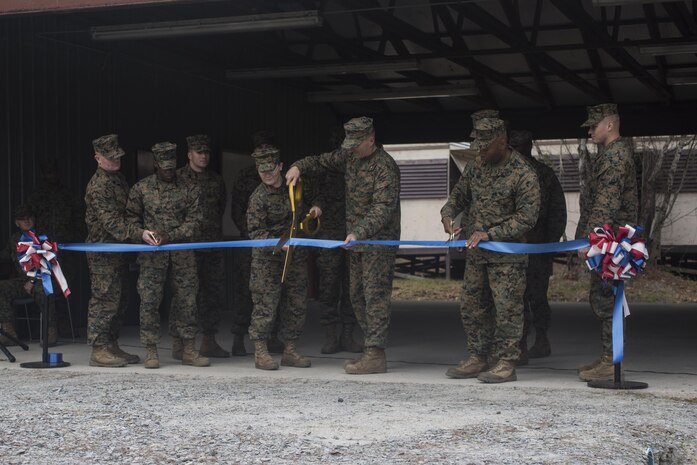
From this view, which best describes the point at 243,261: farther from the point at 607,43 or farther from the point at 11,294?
the point at 607,43

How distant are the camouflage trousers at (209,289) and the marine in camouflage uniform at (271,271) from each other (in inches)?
34.1

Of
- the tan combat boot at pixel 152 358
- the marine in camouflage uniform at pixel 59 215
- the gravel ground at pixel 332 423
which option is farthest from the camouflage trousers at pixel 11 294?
the gravel ground at pixel 332 423

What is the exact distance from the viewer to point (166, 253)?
9.39 meters

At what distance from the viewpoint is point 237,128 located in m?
15.7

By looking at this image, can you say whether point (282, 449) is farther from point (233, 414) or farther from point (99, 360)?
point (99, 360)

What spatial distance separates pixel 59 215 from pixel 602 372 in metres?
6.04

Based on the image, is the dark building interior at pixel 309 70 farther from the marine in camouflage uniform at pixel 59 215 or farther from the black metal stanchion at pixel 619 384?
the black metal stanchion at pixel 619 384

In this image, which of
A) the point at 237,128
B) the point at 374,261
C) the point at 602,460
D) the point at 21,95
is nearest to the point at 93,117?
the point at 21,95

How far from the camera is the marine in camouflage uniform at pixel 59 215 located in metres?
11.3

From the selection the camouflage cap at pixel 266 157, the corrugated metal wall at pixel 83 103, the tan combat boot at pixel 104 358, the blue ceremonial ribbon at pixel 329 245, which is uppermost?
the corrugated metal wall at pixel 83 103

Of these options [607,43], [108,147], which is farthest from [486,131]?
[607,43]

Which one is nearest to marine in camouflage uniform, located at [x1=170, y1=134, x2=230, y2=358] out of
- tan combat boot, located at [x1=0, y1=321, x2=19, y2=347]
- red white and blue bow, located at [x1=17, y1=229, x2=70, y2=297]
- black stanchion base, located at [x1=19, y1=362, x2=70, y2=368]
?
black stanchion base, located at [x1=19, y1=362, x2=70, y2=368]

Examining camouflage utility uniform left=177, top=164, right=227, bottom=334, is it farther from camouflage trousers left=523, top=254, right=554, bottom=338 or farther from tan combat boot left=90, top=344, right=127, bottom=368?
camouflage trousers left=523, top=254, right=554, bottom=338

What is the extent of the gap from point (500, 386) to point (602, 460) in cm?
271
